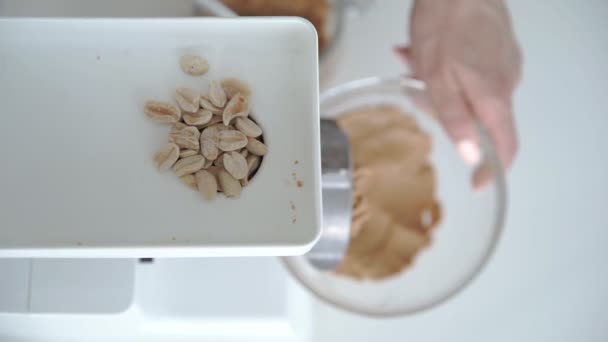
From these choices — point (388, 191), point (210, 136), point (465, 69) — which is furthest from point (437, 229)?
point (210, 136)

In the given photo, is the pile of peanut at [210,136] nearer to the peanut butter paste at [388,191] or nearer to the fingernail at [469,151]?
the peanut butter paste at [388,191]

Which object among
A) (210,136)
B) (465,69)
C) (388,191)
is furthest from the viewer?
(465,69)

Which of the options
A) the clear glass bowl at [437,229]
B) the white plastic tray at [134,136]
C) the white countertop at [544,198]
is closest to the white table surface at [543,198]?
the white countertop at [544,198]

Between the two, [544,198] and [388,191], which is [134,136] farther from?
[544,198]

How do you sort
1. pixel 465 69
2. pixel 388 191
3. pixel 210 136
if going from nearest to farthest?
pixel 210 136
pixel 388 191
pixel 465 69

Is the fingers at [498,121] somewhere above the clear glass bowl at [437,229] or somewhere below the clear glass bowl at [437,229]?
above

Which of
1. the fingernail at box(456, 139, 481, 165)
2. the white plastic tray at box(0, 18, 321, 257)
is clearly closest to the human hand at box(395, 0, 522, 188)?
the fingernail at box(456, 139, 481, 165)

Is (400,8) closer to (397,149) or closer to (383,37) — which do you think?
(383,37)
